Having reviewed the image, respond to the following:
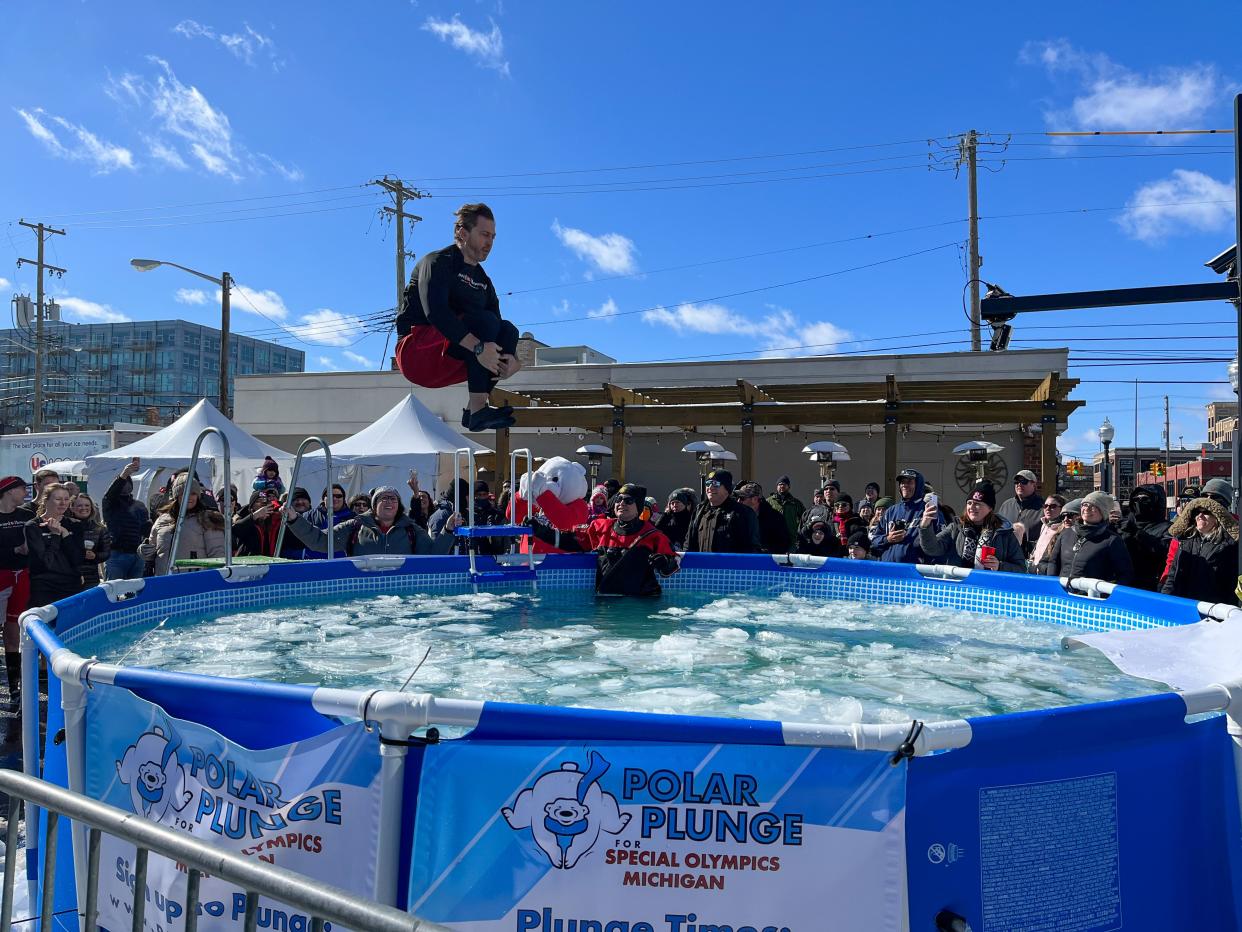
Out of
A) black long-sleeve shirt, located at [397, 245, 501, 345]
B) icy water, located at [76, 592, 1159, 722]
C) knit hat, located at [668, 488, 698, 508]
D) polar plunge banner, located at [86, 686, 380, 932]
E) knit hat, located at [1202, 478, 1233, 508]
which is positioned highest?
black long-sleeve shirt, located at [397, 245, 501, 345]

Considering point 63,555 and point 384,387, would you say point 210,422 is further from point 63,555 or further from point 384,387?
point 384,387

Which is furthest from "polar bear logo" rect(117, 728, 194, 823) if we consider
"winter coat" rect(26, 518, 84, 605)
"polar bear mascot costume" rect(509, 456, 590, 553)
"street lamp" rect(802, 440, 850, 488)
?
"street lamp" rect(802, 440, 850, 488)

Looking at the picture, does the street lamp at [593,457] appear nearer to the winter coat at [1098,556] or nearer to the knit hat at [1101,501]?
the winter coat at [1098,556]

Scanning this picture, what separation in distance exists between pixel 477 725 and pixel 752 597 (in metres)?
6.00

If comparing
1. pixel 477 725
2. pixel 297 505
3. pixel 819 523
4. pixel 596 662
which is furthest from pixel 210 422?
pixel 477 725

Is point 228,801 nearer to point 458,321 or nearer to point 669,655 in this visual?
point 458,321

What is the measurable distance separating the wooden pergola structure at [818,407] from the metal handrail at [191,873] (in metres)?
14.2

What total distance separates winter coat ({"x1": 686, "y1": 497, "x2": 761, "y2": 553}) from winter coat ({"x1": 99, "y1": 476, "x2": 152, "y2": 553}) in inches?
203

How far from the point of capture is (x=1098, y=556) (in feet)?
21.3

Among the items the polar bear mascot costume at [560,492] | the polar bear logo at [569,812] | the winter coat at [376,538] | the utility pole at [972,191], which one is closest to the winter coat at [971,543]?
the polar bear mascot costume at [560,492]

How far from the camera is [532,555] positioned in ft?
25.7

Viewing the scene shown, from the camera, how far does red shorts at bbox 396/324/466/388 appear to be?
5082 millimetres

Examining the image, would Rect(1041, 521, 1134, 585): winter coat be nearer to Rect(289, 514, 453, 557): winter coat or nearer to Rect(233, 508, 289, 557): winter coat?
Answer: Rect(289, 514, 453, 557): winter coat

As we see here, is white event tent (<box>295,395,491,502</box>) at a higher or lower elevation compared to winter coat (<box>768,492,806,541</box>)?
higher
